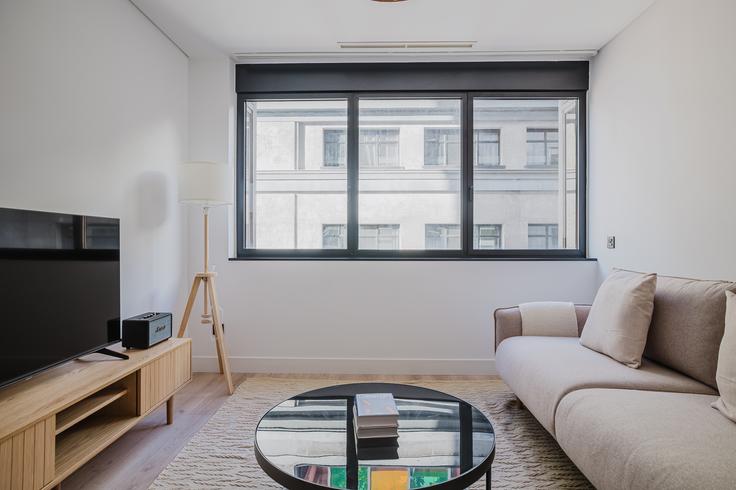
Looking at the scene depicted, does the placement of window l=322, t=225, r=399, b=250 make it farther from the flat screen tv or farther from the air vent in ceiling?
the flat screen tv

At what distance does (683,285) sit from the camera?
210 centimetres

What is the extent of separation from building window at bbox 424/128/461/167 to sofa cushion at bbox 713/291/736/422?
7.73 feet

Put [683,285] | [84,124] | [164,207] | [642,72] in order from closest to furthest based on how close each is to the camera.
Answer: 1. [683,285]
2. [84,124]
3. [642,72]
4. [164,207]

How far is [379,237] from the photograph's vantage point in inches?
146

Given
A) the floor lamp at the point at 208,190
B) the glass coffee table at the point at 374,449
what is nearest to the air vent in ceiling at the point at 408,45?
the floor lamp at the point at 208,190

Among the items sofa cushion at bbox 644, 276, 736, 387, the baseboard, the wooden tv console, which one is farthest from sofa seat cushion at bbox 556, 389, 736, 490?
the wooden tv console

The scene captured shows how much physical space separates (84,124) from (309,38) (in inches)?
67.2

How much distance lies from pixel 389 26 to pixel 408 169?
1.14m

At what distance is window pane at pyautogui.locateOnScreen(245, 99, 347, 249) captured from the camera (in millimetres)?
3732

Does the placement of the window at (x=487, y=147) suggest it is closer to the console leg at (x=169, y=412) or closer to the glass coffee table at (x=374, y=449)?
the glass coffee table at (x=374, y=449)

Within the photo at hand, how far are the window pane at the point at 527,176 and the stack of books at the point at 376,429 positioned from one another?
231 cm

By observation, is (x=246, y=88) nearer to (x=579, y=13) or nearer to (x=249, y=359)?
(x=249, y=359)

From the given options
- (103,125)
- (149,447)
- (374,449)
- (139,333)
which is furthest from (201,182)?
(374,449)

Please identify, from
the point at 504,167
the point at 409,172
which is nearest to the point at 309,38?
the point at 409,172
